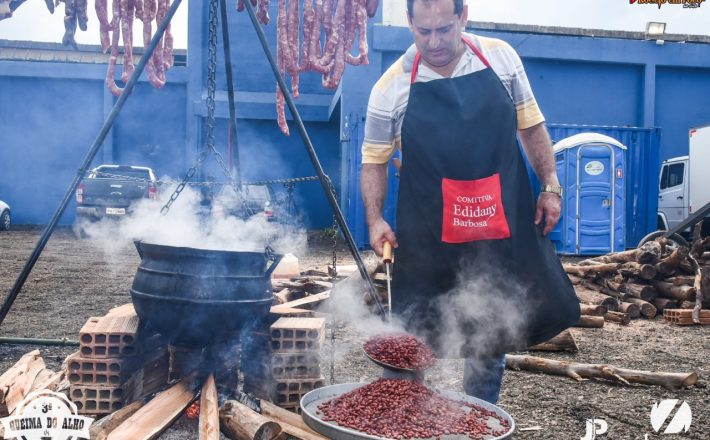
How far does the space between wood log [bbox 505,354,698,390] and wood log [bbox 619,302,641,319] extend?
286 cm

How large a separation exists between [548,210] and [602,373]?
1.92 metres

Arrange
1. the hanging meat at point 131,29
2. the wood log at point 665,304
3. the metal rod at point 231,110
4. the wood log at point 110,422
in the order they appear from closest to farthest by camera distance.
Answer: the wood log at point 110,422 < the metal rod at point 231,110 < the hanging meat at point 131,29 < the wood log at point 665,304

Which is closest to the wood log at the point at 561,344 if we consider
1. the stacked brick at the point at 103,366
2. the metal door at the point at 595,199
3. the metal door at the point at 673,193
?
the stacked brick at the point at 103,366

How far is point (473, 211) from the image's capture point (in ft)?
9.14

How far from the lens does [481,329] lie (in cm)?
289

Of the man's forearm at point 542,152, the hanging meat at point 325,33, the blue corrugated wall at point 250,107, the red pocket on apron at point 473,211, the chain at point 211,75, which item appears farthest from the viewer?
the blue corrugated wall at point 250,107

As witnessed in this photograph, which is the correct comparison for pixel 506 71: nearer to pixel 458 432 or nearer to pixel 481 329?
pixel 481 329

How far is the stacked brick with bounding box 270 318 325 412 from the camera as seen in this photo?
3311 millimetres

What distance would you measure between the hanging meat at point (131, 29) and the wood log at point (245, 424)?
2348mm

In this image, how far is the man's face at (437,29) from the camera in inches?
110

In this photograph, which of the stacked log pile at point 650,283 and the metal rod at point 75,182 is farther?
the stacked log pile at point 650,283

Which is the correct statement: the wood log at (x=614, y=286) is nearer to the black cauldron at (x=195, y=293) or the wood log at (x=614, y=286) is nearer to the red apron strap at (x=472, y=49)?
the red apron strap at (x=472, y=49)

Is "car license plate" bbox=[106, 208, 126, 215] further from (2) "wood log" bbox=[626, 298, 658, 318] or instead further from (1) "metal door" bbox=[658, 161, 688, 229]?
(1) "metal door" bbox=[658, 161, 688, 229]

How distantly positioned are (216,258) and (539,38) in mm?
14113
